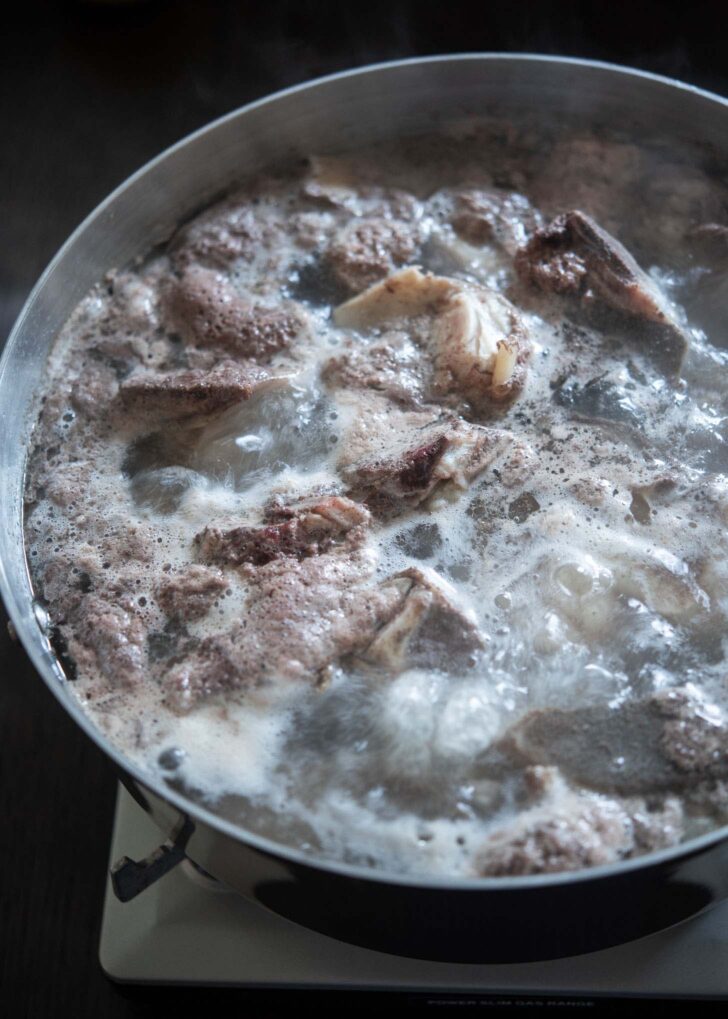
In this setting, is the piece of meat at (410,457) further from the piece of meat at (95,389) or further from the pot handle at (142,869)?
the pot handle at (142,869)

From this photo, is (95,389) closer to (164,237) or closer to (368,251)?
(164,237)

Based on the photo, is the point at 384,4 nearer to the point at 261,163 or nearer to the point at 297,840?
the point at 261,163

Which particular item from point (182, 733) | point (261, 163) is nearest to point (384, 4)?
point (261, 163)

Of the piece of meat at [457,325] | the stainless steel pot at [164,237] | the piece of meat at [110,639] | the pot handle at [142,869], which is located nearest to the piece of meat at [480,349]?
the piece of meat at [457,325]

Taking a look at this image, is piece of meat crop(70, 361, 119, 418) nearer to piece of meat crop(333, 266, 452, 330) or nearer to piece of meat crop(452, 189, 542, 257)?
piece of meat crop(333, 266, 452, 330)

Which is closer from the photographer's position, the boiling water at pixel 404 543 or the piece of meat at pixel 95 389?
the boiling water at pixel 404 543

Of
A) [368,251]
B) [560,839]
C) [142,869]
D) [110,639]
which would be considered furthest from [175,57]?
[560,839]

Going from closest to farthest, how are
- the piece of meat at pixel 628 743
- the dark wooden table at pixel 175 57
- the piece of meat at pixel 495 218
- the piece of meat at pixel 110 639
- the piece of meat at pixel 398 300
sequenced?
the piece of meat at pixel 628 743 < the piece of meat at pixel 110 639 < the piece of meat at pixel 398 300 < the piece of meat at pixel 495 218 < the dark wooden table at pixel 175 57
